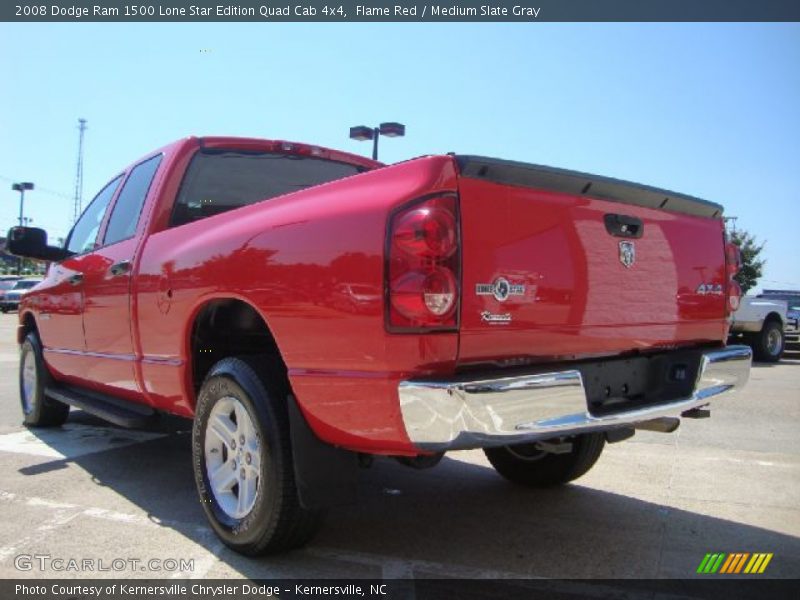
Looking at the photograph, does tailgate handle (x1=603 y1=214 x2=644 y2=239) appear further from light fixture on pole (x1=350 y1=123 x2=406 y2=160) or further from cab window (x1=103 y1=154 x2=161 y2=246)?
light fixture on pole (x1=350 y1=123 x2=406 y2=160)

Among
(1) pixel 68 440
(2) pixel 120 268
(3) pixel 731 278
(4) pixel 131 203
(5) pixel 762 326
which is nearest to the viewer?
(3) pixel 731 278

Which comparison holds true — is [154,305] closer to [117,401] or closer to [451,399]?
[117,401]

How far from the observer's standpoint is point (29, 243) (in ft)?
16.8

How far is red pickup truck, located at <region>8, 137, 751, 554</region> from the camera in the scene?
2320 mm

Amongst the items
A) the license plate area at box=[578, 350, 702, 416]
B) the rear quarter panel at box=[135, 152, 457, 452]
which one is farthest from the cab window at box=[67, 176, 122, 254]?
the license plate area at box=[578, 350, 702, 416]

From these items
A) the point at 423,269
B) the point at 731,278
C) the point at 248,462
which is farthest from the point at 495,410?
the point at 731,278

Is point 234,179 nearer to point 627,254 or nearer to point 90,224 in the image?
point 90,224

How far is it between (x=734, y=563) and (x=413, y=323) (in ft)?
6.24

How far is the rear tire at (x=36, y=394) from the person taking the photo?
18.6 feet

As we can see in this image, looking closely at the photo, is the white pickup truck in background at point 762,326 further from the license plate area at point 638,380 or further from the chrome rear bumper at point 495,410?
the chrome rear bumper at point 495,410

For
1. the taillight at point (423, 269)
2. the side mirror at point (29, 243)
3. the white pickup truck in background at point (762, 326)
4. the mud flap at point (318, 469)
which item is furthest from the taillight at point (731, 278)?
the white pickup truck in background at point (762, 326)

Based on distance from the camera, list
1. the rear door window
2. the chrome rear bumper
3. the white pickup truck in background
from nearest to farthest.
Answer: the chrome rear bumper → the rear door window → the white pickup truck in background

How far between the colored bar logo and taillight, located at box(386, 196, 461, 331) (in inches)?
66.5

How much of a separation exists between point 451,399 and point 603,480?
258 centimetres
